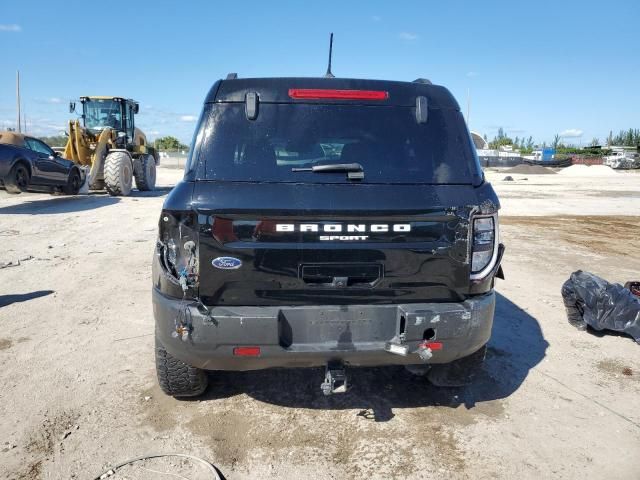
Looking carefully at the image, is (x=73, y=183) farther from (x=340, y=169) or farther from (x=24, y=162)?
(x=340, y=169)

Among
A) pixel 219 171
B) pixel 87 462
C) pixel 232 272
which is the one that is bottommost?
pixel 87 462

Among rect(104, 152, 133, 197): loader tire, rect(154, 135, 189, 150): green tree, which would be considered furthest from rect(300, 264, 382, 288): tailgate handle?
rect(154, 135, 189, 150): green tree

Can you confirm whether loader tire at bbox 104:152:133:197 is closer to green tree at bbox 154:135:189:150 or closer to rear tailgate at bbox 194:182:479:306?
rear tailgate at bbox 194:182:479:306

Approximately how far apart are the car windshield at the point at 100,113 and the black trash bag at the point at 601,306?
1740cm

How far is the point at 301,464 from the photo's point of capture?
9.61 feet

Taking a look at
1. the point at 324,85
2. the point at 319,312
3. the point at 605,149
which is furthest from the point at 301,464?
the point at 605,149

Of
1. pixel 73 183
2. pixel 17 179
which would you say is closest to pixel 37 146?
pixel 73 183

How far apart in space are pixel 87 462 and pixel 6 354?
1992 millimetres

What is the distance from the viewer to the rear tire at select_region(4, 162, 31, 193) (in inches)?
507

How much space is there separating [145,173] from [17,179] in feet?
20.8

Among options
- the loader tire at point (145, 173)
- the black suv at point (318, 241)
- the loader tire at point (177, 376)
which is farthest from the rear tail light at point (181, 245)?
the loader tire at point (145, 173)

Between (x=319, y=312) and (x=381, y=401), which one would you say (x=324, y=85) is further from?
(x=381, y=401)

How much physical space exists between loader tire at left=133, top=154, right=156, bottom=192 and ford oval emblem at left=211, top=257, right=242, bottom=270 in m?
17.5

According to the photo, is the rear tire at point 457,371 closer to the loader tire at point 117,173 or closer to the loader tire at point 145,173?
the loader tire at point 117,173
